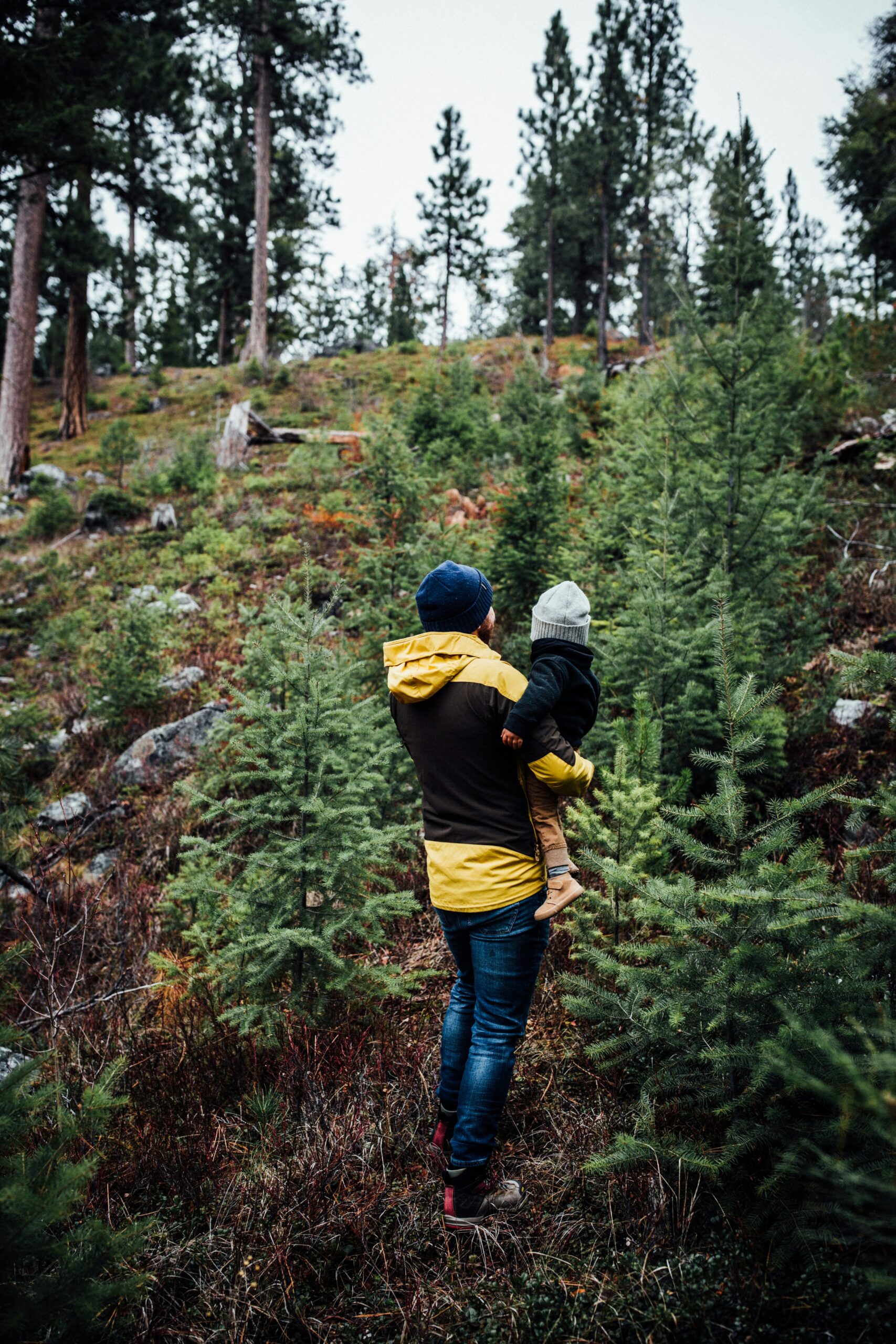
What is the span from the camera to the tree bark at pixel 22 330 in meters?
16.0

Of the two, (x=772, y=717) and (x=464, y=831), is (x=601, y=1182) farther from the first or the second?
(x=772, y=717)

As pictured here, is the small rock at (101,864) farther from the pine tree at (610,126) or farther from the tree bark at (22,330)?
the pine tree at (610,126)

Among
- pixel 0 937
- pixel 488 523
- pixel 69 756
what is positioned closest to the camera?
pixel 0 937

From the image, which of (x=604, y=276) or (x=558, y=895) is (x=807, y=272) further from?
(x=558, y=895)

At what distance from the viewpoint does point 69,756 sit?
7840mm

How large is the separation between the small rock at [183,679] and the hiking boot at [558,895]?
282 inches

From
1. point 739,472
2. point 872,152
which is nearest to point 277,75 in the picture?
point 872,152

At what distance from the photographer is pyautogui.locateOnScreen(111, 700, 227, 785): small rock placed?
24.1ft

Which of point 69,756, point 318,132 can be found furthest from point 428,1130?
point 318,132

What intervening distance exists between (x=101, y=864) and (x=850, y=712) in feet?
22.6

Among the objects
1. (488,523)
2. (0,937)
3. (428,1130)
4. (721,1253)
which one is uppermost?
(488,523)

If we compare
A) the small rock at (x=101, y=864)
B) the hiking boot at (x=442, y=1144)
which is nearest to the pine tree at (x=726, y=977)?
the hiking boot at (x=442, y=1144)

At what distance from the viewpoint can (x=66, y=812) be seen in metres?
6.79

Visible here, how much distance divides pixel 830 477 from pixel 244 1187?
35.1 ft
